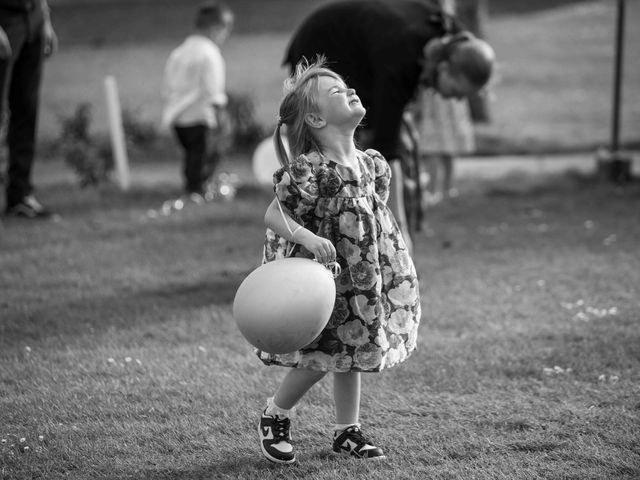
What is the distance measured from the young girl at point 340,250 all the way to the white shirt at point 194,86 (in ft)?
15.5

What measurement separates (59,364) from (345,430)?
1616mm

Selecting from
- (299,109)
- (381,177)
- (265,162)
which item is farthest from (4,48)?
(381,177)

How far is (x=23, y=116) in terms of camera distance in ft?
25.0

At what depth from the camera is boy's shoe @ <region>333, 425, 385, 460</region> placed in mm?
3451

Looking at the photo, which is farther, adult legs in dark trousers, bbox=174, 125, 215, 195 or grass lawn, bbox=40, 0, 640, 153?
grass lawn, bbox=40, 0, 640, 153

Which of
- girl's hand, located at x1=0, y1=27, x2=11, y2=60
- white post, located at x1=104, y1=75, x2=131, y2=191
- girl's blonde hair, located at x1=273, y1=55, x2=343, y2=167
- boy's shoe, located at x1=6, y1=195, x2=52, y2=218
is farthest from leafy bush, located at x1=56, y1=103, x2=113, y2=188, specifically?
girl's blonde hair, located at x1=273, y1=55, x2=343, y2=167

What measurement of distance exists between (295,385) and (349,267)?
47 cm

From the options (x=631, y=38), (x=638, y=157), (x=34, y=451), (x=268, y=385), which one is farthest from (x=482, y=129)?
(x=34, y=451)

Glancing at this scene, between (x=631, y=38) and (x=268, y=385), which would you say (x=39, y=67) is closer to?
(x=268, y=385)

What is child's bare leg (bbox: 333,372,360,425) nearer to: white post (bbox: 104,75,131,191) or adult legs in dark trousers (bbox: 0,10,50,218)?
adult legs in dark trousers (bbox: 0,10,50,218)

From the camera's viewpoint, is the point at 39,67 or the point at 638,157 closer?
A: the point at 39,67

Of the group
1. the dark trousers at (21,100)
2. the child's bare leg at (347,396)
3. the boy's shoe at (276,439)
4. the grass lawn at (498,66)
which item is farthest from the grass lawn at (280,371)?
the grass lawn at (498,66)

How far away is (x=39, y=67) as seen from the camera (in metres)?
7.54

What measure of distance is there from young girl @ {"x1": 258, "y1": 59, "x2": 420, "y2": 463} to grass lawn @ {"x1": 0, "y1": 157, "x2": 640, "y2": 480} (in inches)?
8.0
